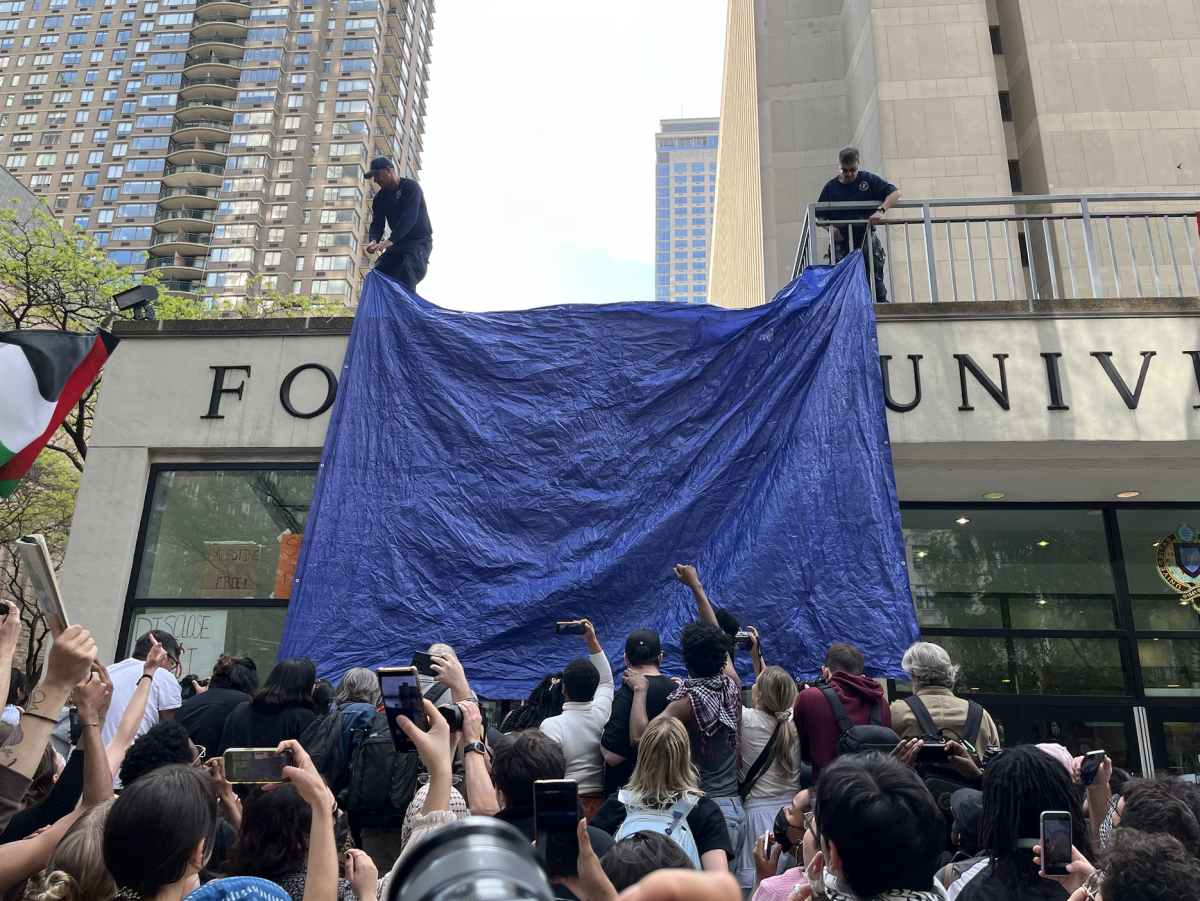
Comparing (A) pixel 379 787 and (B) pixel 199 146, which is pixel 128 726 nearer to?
(A) pixel 379 787

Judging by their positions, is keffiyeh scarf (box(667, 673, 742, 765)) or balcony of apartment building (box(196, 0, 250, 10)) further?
balcony of apartment building (box(196, 0, 250, 10))

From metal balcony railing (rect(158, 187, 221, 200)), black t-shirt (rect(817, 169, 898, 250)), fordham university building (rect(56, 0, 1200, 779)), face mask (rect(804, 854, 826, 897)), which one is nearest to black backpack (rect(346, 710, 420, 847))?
face mask (rect(804, 854, 826, 897))

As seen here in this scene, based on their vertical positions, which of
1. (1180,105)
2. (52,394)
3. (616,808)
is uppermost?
A: (1180,105)

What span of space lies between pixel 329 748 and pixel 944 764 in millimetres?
2794

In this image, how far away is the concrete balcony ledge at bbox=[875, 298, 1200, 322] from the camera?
25.2 feet

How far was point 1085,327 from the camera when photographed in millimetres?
7680

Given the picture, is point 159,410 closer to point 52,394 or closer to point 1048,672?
point 52,394

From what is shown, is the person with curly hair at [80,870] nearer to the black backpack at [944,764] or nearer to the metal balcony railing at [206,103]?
the black backpack at [944,764]

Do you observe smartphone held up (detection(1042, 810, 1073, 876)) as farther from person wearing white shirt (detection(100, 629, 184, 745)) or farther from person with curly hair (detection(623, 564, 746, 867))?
person wearing white shirt (detection(100, 629, 184, 745))

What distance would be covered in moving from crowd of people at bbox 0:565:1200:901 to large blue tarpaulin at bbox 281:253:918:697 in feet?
3.06

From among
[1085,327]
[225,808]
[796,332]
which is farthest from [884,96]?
[225,808]

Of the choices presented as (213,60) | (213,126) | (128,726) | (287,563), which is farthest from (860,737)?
(213,60)

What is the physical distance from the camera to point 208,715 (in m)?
4.86

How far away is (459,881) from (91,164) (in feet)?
328
